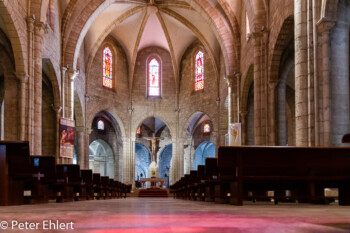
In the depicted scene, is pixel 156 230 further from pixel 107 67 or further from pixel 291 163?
pixel 107 67

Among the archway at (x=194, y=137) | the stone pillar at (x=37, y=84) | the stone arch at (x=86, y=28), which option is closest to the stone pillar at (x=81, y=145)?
the stone arch at (x=86, y=28)

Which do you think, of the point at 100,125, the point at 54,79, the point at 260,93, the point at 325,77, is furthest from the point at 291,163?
the point at 100,125

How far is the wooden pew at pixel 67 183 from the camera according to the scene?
10.7 m

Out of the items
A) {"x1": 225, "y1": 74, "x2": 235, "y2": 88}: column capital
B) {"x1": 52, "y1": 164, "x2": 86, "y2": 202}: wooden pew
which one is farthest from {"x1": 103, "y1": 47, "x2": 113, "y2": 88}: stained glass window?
{"x1": 52, "y1": 164, "x2": 86, "y2": 202}: wooden pew

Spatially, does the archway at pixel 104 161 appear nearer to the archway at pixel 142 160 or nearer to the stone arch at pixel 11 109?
the archway at pixel 142 160

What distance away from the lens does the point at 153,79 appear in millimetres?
33969

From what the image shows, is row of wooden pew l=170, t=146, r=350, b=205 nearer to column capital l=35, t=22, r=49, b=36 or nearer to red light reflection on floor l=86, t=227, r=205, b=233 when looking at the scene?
red light reflection on floor l=86, t=227, r=205, b=233

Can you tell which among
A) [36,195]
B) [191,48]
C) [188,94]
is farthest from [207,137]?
[36,195]

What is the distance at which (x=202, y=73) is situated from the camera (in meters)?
32.1

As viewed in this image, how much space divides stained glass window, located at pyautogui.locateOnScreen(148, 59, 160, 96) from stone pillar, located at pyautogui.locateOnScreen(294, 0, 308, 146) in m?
23.2

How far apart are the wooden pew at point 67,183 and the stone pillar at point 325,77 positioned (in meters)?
6.31

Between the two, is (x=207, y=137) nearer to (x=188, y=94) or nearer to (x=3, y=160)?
(x=188, y=94)

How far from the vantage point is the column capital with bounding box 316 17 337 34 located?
415 inches

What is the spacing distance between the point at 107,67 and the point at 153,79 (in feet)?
13.1
